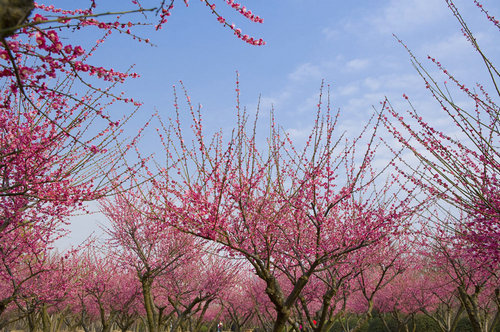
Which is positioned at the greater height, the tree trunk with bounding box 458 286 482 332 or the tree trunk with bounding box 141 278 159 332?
the tree trunk with bounding box 141 278 159 332

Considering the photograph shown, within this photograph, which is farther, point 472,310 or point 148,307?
point 148,307

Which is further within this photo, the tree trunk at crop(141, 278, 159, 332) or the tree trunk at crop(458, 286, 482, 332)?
the tree trunk at crop(141, 278, 159, 332)

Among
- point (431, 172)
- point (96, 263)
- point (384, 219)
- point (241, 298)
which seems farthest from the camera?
point (241, 298)

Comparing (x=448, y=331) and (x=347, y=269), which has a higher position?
(x=347, y=269)

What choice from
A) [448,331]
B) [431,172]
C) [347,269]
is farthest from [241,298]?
[431,172]

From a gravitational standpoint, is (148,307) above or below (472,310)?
above

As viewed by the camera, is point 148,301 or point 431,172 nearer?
point 431,172

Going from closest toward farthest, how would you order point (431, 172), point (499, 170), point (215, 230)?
point (499, 170), point (431, 172), point (215, 230)

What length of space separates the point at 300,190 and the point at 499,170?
3.67 meters

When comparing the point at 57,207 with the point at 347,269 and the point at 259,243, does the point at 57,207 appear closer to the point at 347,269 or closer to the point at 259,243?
the point at 259,243

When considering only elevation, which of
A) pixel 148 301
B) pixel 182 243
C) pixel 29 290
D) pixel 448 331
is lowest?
pixel 448 331

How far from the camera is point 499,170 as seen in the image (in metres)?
4.82

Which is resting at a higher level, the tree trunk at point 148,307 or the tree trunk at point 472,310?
the tree trunk at point 148,307

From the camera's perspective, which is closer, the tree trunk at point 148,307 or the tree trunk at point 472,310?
the tree trunk at point 472,310
